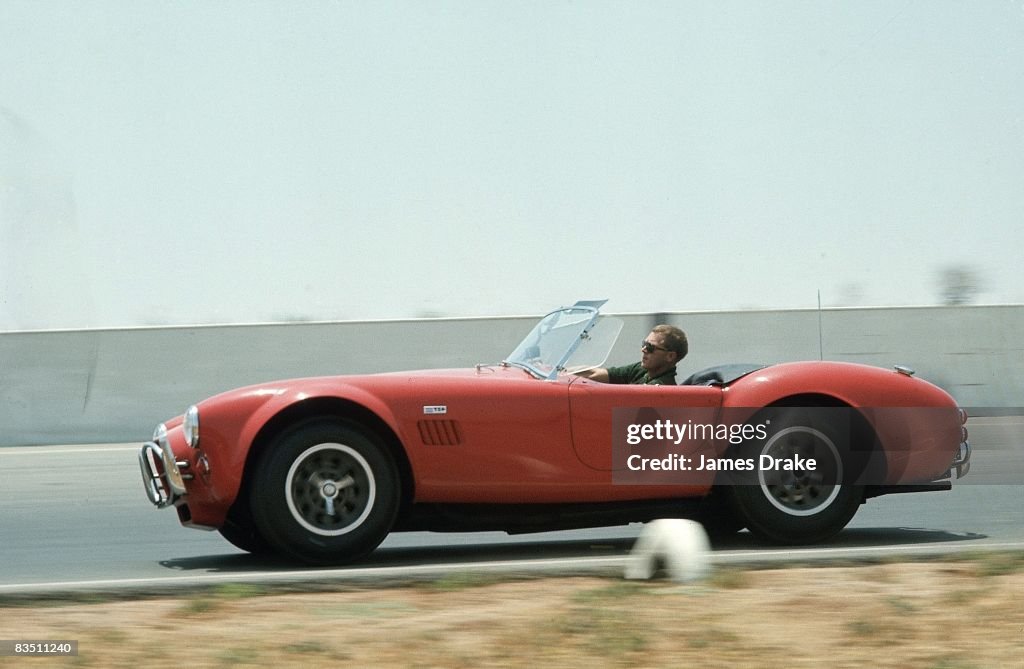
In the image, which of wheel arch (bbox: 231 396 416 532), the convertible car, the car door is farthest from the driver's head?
wheel arch (bbox: 231 396 416 532)

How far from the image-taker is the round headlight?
6.55 m

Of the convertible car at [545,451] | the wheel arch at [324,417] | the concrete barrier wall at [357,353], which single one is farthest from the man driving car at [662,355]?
the concrete barrier wall at [357,353]

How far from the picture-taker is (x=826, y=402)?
7133 millimetres

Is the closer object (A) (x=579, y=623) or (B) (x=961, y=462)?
(A) (x=579, y=623)

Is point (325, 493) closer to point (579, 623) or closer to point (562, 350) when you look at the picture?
point (562, 350)

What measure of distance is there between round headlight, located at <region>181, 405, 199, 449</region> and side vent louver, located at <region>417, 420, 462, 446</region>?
997 millimetres

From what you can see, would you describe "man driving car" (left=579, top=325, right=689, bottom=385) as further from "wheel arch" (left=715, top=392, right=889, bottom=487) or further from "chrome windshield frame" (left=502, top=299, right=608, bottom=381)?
"wheel arch" (left=715, top=392, right=889, bottom=487)

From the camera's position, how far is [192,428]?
6566 millimetres

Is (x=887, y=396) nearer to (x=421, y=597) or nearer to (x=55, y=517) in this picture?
(x=421, y=597)

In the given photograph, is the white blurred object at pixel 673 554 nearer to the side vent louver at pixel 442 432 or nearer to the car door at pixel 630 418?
the car door at pixel 630 418

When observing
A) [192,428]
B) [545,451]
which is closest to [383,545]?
[545,451]

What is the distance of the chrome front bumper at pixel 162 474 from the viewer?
6637 mm

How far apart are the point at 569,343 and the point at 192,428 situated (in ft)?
6.09

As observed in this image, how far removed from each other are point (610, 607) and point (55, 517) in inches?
193
